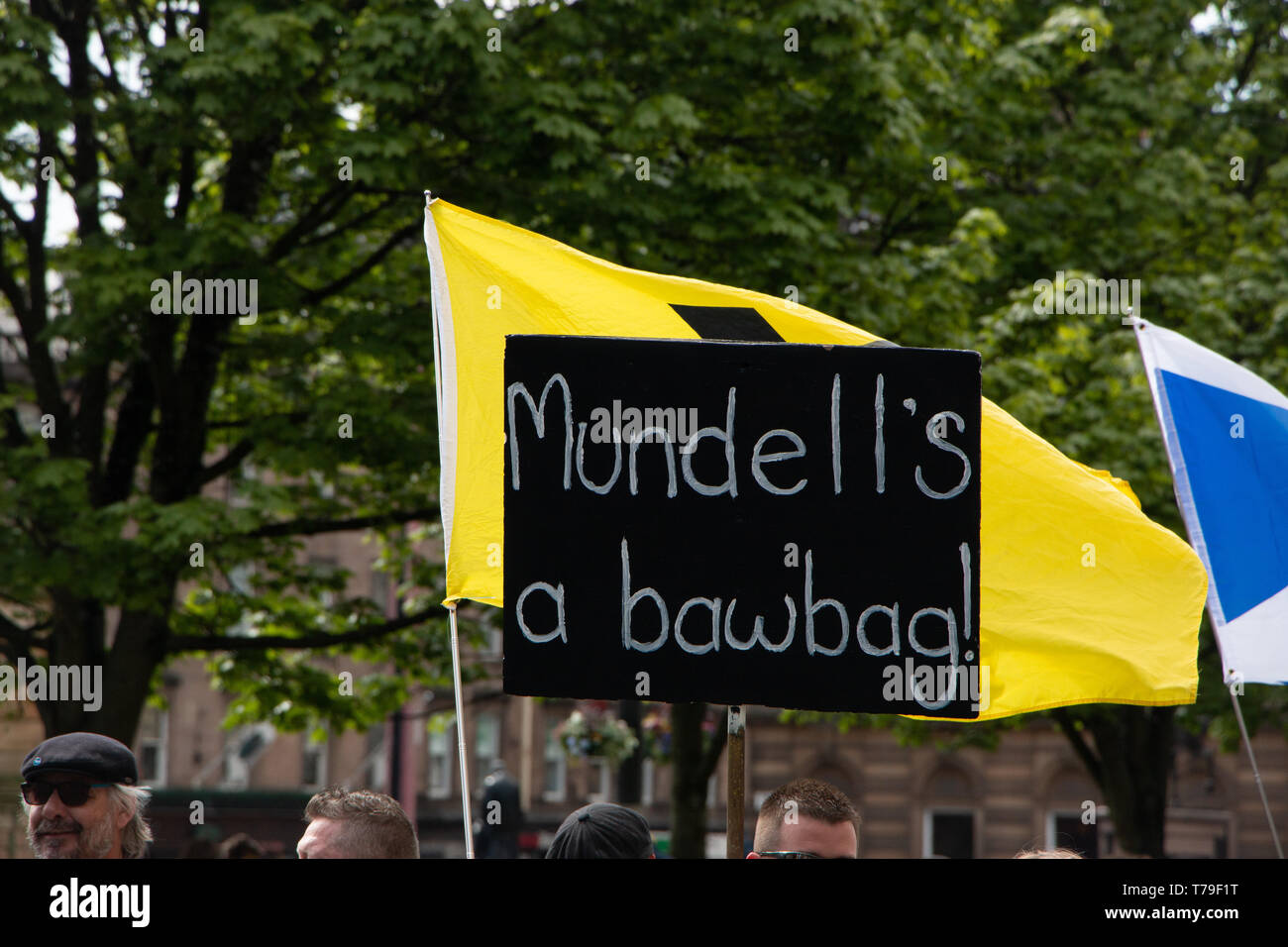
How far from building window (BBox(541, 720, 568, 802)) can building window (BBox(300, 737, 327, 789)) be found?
247 inches

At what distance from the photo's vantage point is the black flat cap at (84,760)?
171 inches

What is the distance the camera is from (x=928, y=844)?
3431 cm

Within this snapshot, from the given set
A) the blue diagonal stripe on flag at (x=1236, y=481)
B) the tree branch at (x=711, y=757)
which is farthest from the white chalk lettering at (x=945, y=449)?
the tree branch at (x=711, y=757)

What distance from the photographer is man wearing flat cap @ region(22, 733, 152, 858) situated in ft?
14.1

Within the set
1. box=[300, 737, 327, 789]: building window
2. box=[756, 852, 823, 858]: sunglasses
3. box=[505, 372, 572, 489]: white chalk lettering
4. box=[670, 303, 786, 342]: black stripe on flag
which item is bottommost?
box=[300, 737, 327, 789]: building window

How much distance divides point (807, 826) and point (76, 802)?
2.07 m

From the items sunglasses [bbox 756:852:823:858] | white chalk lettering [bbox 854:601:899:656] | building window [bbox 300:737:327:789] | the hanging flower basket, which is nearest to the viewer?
white chalk lettering [bbox 854:601:899:656]

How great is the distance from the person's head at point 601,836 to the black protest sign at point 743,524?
0.39 m

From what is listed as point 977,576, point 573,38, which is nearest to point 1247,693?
point 573,38

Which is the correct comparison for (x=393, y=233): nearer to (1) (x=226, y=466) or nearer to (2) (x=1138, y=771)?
(1) (x=226, y=466)

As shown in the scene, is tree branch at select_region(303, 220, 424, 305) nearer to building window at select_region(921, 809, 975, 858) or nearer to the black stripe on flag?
the black stripe on flag

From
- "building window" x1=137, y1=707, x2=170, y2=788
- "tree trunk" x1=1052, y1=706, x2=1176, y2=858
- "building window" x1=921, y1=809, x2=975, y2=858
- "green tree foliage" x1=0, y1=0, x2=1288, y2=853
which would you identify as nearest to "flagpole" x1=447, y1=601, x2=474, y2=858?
"green tree foliage" x1=0, y1=0, x2=1288, y2=853

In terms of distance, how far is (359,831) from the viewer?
13.7 ft

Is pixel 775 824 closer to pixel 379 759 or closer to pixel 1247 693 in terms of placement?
pixel 1247 693
